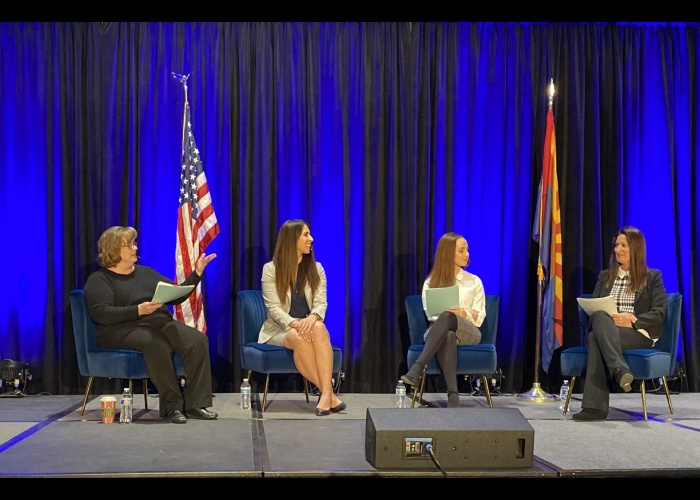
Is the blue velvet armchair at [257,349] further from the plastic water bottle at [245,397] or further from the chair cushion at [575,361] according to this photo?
the chair cushion at [575,361]

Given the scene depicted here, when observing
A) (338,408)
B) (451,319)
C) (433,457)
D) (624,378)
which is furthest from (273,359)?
(433,457)

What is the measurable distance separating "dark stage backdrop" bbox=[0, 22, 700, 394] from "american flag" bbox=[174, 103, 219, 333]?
0.34 meters

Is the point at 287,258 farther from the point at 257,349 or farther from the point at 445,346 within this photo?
the point at 445,346

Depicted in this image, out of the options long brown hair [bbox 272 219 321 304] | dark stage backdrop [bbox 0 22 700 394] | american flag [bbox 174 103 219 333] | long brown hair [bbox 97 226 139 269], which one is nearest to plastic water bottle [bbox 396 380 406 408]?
dark stage backdrop [bbox 0 22 700 394]

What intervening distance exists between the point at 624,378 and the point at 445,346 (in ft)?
3.90

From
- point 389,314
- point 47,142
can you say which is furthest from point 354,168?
point 47,142

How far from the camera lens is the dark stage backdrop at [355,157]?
22.4 feet

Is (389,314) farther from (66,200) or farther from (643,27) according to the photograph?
(643,27)

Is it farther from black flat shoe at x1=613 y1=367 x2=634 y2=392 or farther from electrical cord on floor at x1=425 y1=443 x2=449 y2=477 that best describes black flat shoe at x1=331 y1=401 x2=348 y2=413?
electrical cord on floor at x1=425 y1=443 x2=449 y2=477

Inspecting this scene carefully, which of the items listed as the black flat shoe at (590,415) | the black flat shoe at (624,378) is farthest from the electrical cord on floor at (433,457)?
the black flat shoe at (590,415)

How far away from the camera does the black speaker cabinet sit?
3844 mm

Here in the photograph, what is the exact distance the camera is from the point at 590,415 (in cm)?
562
